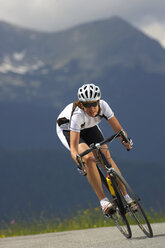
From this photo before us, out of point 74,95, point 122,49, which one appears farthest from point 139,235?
point 122,49

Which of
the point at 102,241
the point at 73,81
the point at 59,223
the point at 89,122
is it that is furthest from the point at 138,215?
the point at 73,81

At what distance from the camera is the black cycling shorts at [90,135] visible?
731 cm

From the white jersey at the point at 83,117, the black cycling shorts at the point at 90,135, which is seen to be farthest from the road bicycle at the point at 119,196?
the black cycling shorts at the point at 90,135

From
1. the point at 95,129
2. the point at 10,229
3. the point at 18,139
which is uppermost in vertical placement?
the point at 18,139

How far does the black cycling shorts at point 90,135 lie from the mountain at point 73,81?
118 metres

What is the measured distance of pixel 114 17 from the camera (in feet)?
630

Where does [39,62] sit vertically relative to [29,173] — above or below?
above

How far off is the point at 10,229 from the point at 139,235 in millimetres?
4130

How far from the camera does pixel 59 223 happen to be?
1045 centimetres

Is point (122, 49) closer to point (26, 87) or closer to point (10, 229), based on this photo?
point (26, 87)

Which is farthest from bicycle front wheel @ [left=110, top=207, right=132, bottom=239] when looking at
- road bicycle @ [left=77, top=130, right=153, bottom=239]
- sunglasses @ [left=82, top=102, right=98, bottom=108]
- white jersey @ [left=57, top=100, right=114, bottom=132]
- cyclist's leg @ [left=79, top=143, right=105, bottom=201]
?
sunglasses @ [left=82, top=102, right=98, bottom=108]

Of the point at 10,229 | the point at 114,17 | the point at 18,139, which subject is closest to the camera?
the point at 10,229

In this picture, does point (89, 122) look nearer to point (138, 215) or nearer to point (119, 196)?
point (119, 196)

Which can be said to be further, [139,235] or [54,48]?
[54,48]
